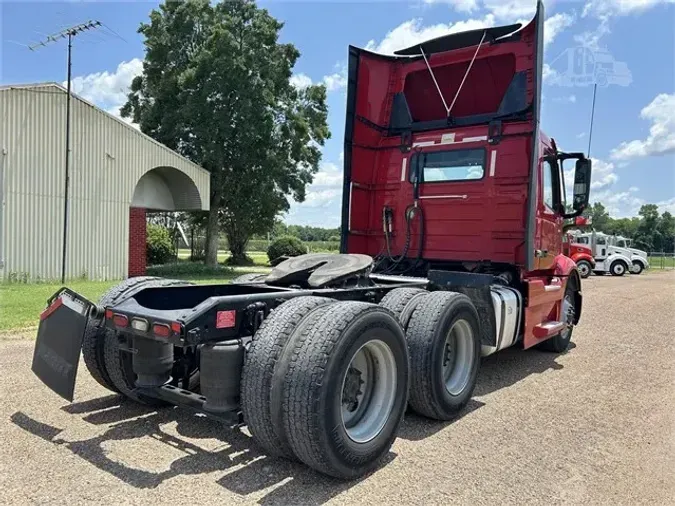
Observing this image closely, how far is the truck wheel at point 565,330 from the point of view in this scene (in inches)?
295

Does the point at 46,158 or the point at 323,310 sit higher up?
the point at 46,158

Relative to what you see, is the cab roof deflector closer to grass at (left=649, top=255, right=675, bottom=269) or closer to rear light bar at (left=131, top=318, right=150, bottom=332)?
rear light bar at (left=131, top=318, right=150, bottom=332)

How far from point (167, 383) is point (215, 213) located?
69.0 ft

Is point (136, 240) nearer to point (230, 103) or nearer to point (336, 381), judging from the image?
point (230, 103)

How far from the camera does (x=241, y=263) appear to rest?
98.6 feet

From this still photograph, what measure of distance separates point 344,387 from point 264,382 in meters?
0.64

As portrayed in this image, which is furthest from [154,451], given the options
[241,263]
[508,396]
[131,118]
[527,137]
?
[241,263]

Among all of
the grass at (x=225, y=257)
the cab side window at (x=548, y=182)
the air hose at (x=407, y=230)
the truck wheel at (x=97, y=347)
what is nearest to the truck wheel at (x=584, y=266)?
the grass at (x=225, y=257)

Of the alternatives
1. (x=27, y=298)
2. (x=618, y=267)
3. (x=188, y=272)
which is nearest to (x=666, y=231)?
(x=618, y=267)

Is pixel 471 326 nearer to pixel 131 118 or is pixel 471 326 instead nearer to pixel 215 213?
pixel 215 213

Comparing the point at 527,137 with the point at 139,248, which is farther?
the point at 139,248

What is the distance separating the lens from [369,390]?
12.4 ft

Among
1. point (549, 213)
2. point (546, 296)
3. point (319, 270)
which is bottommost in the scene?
point (546, 296)

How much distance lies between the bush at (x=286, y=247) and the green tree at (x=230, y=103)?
122 inches
